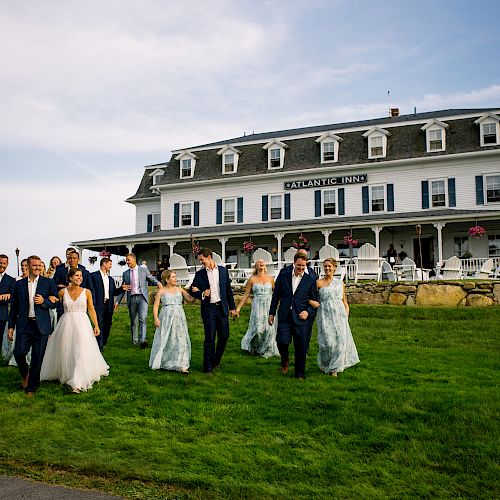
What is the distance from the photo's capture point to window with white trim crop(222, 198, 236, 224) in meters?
33.5

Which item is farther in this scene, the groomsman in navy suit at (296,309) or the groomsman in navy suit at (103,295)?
the groomsman in navy suit at (103,295)

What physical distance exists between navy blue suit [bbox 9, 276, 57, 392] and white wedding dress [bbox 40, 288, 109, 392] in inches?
14.4

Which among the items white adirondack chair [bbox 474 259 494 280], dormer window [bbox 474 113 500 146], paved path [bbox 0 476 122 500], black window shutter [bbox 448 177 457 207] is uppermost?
dormer window [bbox 474 113 500 146]

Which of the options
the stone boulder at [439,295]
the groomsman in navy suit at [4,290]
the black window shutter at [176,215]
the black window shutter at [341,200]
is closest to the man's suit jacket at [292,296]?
the groomsman in navy suit at [4,290]

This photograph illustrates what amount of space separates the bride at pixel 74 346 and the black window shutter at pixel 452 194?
2262 cm

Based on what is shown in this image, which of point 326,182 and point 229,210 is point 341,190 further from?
point 229,210

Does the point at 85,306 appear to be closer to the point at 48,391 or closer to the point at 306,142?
the point at 48,391

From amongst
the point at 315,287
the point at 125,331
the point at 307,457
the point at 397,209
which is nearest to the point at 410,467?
the point at 307,457

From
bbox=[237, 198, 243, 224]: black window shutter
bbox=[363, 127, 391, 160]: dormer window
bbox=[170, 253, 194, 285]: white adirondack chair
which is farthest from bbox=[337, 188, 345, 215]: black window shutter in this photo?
bbox=[170, 253, 194, 285]: white adirondack chair

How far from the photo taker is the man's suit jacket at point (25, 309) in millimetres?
8781

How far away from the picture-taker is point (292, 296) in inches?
374

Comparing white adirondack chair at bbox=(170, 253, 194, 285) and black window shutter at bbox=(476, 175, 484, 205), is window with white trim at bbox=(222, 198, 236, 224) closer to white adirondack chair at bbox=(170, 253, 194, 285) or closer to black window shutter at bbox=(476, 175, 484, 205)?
white adirondack chair at bbox=(170, 253, 194, 285)

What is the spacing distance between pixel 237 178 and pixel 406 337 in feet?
69.3

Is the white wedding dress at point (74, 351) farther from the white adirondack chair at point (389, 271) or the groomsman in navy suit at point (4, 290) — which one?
the white adirondack chair at point (389, 271)
